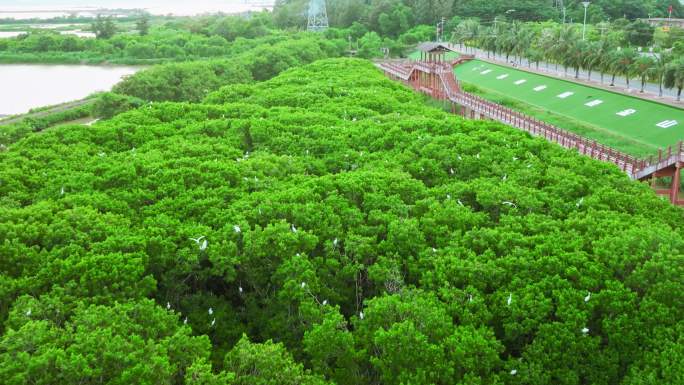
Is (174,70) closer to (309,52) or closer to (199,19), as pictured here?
(309,52)

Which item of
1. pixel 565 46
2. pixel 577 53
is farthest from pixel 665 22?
pixel 577 53

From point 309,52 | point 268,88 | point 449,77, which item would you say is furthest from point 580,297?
point 309,52

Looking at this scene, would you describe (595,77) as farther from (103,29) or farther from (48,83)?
(103,29)

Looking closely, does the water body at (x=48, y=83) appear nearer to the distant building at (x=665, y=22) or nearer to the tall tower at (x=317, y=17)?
the tall tower at (x=317, y=17)

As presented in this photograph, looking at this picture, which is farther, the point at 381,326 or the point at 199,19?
the point at 199,19

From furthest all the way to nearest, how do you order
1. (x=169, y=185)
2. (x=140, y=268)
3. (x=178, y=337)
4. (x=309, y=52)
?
(x=309, y=52), (x=169, y=185), (x=140, y=268), (x=178, y=337)

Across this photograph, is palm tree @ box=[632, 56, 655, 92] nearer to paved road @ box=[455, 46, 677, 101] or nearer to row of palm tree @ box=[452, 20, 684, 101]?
row of palm tree @ box=[452, 20, 684, 101]

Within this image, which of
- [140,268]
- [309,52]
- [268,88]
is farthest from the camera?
[309,52]
